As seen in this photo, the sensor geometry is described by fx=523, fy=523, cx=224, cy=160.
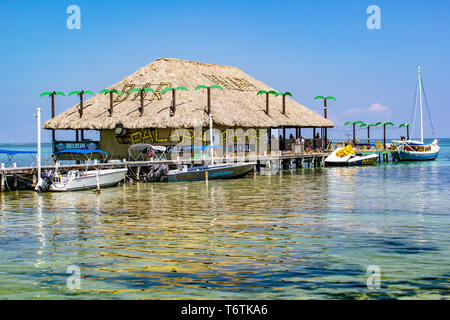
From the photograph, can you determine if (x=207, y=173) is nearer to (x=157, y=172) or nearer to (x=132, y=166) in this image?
(x=157, y=172)

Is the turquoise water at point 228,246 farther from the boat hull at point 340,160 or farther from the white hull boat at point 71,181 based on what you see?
the boat hull at point 340,160

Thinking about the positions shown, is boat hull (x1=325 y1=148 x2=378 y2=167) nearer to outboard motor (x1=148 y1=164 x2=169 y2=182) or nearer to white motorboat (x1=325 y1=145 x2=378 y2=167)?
white motorboat (x1=325 y1=145 x2=378 y2=167)

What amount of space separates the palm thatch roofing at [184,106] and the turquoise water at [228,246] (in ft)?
57.4

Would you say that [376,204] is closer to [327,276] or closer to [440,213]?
[440,213]

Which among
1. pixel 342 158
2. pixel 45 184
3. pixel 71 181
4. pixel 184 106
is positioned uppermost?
pixel 184 106

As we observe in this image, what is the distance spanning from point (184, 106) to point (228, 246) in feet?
103

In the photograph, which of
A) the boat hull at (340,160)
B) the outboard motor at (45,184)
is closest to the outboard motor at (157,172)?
the outboard motor at (45,184)

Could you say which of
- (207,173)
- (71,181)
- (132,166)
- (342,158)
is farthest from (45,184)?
(342,158)

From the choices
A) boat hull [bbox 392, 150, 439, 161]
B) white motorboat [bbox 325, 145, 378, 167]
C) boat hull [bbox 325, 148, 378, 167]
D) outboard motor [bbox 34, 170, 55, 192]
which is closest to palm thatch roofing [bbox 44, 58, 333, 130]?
white motorboat [bbox 325, 145, 378, 167]

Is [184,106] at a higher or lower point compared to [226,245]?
higher

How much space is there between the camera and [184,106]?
147ft

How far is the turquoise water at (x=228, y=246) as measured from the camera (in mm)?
10219

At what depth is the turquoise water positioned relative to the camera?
10.2m
